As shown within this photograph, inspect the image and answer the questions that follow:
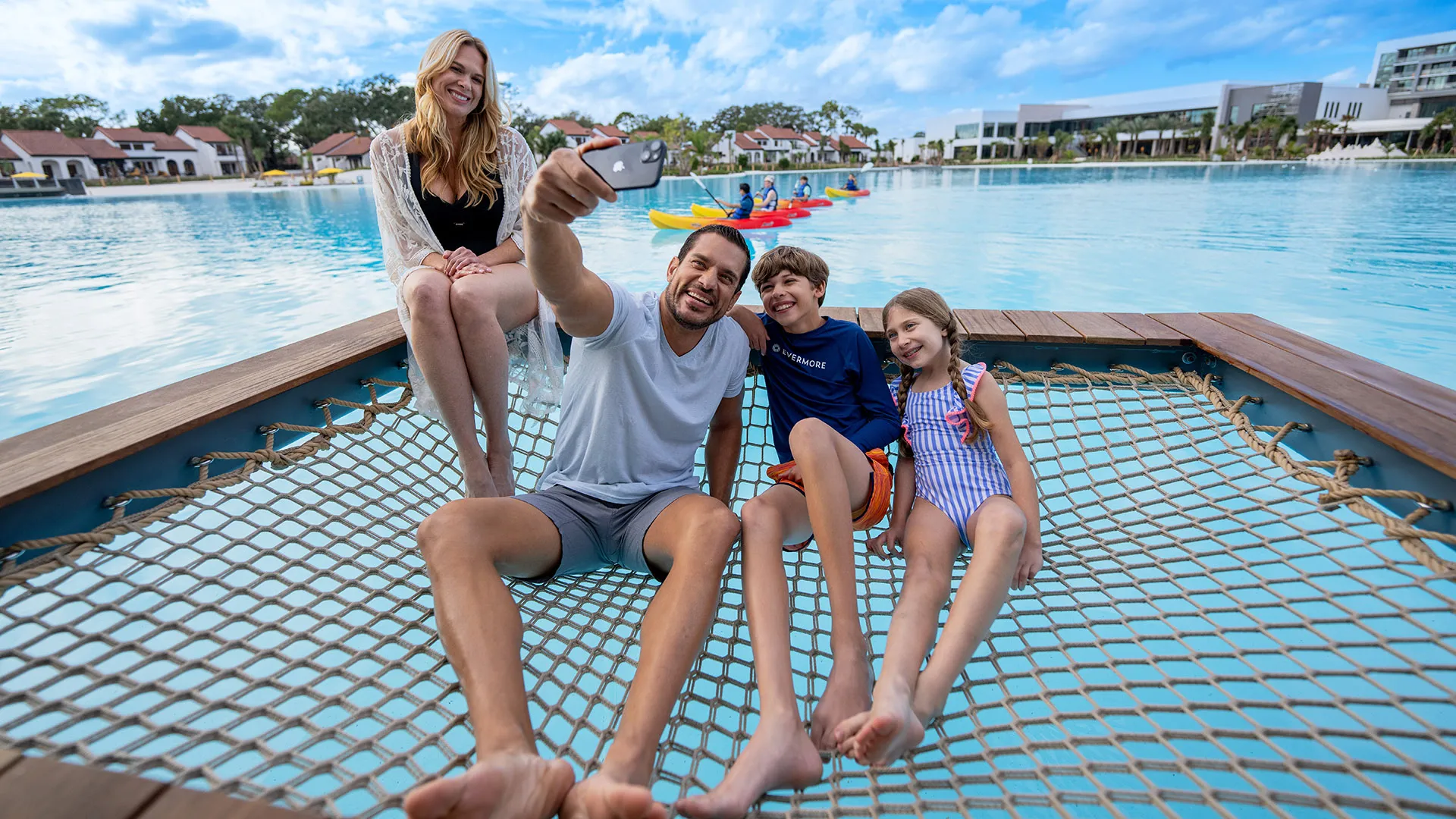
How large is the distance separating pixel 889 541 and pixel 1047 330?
1221 mm

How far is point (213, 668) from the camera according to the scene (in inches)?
48.6

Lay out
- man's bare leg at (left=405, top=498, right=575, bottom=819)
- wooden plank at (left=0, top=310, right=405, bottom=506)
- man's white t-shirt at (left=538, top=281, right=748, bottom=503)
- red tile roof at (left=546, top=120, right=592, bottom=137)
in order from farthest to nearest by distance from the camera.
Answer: red tile roof at (left=546, top=120, right=592, bottom=137)
man's white t-shirt at (left=538, top=281, right=748, bottom=503)
wooden plank at (left=0, top=310, right=405, bottom=506)
man's bare leg at (left=405, top=498, right=575, bottom=819)

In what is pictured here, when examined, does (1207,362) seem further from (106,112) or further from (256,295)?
(106,112)

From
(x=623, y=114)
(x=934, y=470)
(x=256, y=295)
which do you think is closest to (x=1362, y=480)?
(x=934, y=470)

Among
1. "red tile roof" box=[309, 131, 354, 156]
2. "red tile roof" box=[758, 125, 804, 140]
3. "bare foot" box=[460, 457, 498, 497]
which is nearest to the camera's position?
"bare foot" box=[460, 457, 498, 497]

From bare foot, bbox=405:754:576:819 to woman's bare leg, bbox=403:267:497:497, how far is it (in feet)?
3.12

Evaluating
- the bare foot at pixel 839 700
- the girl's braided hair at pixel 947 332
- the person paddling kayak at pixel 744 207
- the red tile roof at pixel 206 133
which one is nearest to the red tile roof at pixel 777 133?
the red tile roof at pixel 206 133

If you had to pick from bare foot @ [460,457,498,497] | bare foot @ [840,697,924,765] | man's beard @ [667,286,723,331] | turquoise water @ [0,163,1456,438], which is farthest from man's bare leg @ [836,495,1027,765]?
turquoise water @ [0,163,1456,438]

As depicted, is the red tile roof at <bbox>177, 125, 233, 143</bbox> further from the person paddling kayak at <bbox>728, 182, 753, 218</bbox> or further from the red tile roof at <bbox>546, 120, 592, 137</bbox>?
the person paddling kayak at <bbox>728, 182, 753, 218</bbox>

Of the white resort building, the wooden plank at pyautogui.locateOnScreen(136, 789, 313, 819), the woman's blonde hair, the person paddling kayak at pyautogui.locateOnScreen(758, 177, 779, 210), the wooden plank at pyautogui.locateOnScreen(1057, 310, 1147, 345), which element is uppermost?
the white resort building

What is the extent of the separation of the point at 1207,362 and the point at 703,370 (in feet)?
6.08

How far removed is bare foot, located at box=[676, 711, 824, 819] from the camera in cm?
100

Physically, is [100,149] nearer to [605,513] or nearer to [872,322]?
[872,322]

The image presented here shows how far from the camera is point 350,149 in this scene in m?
37.1
